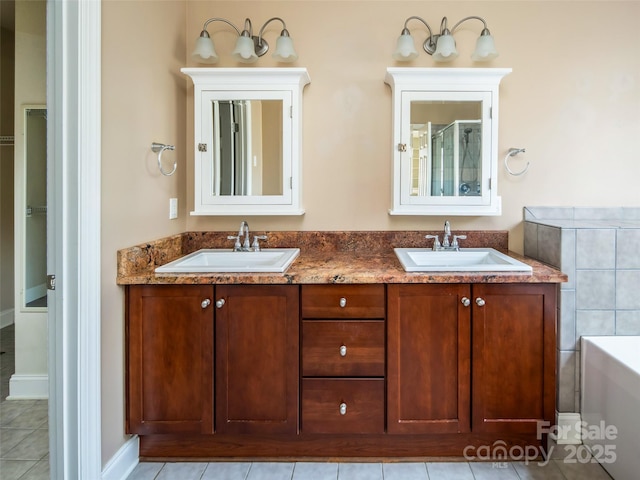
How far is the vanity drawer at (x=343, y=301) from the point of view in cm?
179

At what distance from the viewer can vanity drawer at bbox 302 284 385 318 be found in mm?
1786

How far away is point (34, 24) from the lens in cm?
228

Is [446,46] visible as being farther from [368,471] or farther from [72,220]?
[368,471]

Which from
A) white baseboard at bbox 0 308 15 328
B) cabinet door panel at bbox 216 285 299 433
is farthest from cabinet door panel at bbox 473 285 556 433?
white baseboard at bbox 0 308 15 328

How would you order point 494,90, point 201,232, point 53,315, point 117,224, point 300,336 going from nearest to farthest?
point 53,315
point 117,224
point 300,336
point 494,90
point 201,232

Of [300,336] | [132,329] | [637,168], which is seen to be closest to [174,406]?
[132,329]

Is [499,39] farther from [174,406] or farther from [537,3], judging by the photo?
[174,406]

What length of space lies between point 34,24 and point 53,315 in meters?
1.78

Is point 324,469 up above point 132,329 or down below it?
below

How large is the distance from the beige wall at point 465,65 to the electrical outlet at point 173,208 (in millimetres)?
55

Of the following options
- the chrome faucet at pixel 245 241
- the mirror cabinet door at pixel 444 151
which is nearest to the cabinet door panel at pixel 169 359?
the chrome faucet at pixel 245 241

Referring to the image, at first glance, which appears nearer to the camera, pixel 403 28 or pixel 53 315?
pixel 53 315

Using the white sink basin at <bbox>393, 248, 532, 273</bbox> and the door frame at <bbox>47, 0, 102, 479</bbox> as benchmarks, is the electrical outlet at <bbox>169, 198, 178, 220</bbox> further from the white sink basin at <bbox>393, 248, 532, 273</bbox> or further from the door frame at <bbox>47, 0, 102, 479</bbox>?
the white sink basin at <bbox>393, 248, 532, 273</bbox>

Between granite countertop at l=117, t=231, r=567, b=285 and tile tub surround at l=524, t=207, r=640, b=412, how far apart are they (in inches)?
5.7
